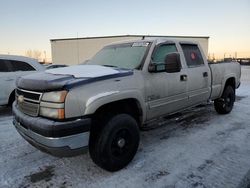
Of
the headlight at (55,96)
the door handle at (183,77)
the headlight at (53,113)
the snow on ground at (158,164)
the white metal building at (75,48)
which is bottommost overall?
the snow on ground at (158,164)

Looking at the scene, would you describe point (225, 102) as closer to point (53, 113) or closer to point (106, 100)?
point (106, 100)


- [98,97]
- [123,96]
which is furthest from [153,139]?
[98,97]

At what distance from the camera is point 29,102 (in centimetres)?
336

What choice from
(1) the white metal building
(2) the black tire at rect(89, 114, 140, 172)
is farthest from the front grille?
(1) the white metal building

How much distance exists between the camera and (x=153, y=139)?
16.0ft

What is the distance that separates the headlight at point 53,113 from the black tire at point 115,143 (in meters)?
0.59

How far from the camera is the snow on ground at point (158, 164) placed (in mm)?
3277

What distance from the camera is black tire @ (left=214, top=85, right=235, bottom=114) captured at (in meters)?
6.55

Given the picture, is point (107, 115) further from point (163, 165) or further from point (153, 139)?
point (153, 139)

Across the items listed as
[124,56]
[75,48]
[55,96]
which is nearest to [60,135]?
[55,96]

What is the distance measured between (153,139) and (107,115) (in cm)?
170

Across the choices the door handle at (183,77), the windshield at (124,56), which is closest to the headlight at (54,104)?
the windshield at (124,56)

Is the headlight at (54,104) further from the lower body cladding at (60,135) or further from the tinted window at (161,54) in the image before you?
the tinted window at (161,54)

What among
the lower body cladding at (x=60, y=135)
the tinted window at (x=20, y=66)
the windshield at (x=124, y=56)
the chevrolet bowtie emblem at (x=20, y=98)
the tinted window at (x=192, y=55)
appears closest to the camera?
the lower body cladding at (x=60, y=135)
